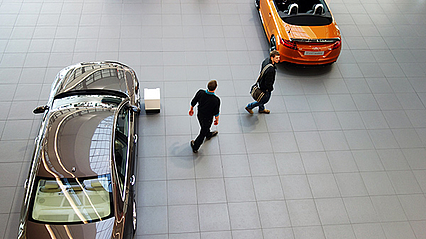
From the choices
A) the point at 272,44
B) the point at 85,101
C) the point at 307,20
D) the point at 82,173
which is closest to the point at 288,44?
the point at 272,44

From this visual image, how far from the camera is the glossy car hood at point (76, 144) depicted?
13.5ft

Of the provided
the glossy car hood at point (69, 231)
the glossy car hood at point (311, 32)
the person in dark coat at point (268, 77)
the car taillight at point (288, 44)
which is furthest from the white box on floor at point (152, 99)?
the glossy car hood at point (311, 32)

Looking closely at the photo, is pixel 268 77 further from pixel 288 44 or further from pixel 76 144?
pixel 76 144

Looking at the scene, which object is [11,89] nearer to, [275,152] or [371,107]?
[275,152]

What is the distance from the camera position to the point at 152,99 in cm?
611

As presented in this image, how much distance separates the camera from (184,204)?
5207 mm

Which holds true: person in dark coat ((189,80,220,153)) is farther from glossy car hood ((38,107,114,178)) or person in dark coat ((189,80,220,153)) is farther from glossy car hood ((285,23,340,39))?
glossy car hood ((285,23,340,39))

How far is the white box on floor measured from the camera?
611 centimetres

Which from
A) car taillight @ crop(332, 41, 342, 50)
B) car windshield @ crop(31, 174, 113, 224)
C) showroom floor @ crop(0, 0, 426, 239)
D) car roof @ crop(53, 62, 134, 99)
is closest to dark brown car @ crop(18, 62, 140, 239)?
car windshield @ crop(31, 174, 113, 224)

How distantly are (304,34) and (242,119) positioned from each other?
2.39m

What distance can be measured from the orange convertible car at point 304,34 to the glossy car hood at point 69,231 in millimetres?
5125

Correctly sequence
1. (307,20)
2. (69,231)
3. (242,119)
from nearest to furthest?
(69,231) < (242,119) < (307,20)

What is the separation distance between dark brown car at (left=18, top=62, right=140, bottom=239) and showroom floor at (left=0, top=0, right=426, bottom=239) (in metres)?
0.91

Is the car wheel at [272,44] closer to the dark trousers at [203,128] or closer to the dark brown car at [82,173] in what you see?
the dark trousers at [203,128]
